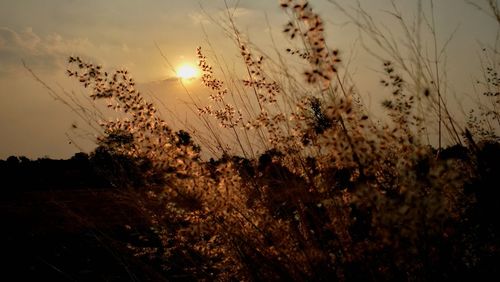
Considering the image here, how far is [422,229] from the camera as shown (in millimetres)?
1563

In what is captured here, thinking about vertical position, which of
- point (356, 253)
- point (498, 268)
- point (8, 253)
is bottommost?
point (498, 268)

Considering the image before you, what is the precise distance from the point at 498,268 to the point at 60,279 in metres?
4.55

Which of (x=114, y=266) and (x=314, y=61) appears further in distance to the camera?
(x=114, y=266)

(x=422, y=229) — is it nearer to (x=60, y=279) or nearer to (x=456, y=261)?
(x=456, y=261)

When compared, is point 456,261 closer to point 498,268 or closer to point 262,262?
point 498,268

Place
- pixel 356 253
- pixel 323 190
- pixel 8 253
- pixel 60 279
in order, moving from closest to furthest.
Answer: pixel 356 253, pixel 323 190, pixel 60 279, pixel 8 253

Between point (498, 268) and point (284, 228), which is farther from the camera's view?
point (284, 228)

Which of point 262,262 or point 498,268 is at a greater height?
point 262,262

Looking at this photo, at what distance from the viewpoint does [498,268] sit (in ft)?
6.61

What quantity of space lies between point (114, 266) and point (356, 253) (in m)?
4.07

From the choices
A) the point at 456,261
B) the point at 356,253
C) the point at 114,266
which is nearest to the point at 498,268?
the point at 456,261

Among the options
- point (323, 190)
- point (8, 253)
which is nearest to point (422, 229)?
point (323, 190)

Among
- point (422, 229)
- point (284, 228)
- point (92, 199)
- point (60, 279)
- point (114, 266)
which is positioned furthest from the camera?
point (92, 199)

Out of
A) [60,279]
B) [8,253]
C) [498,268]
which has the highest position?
[8,253]
